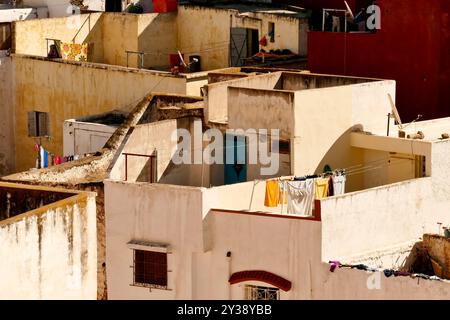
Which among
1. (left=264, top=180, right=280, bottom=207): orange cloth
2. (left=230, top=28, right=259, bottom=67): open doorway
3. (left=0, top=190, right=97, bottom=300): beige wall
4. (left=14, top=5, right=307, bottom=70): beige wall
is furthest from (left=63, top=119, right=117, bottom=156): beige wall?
(left=0, top=190, right=97, bottom=300): beige wall

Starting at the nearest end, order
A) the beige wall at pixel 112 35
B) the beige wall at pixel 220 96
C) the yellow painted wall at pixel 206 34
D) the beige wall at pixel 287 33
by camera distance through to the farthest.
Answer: the beige wall at pixel 220 96, the beige wall at pixel 287 33, the yellow painted wall at pixel 206 34, the beige wall at pixel 112 35

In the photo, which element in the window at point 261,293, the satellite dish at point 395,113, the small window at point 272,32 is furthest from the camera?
the small window at point 272,32

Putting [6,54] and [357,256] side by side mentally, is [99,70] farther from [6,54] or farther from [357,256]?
[357,256]

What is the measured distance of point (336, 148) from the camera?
146 ft

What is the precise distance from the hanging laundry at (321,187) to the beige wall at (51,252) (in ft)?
27.4

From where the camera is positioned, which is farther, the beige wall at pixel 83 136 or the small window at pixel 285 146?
the beige wall at pixel 83 136

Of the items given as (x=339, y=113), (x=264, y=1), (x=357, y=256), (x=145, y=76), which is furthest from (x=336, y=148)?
(x=264, y=1)

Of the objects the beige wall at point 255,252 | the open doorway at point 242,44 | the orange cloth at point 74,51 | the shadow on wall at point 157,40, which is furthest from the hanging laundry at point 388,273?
the orange cloth at point 74,51

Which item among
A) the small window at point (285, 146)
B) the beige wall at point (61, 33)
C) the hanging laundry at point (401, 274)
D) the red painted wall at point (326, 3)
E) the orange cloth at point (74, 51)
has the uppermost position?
the red painted wall at point (326, 3)

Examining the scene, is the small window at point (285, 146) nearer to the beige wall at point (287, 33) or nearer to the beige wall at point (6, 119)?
Result: the beige wall at point (287, 33)

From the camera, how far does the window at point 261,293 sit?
40.7 metres

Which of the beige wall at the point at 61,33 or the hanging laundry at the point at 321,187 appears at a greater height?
the beige wall at the point at 61,33

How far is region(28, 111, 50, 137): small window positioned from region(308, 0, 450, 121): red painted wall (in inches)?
A: 344

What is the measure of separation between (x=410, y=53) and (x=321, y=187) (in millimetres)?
6432
